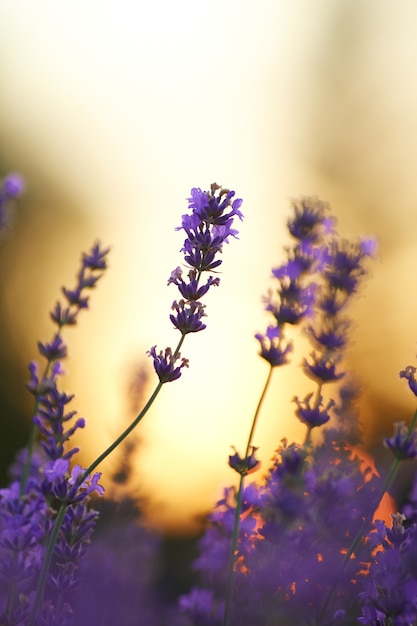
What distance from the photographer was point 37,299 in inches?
451

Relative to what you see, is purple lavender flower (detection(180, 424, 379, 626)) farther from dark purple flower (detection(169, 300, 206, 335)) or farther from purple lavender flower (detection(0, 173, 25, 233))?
purple lavender flower (detection(0, 173, 25, 233))

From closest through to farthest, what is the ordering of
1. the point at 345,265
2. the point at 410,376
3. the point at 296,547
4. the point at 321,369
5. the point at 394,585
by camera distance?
the point at 394,585, the point at 296,547, the point at 410,376, the point at 321,369, the point at 345,265

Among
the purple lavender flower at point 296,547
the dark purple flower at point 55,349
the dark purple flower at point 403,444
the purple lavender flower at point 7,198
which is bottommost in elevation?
the purple lavender flower at point 296,547

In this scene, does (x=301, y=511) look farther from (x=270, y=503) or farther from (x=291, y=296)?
(x=291, y=296)

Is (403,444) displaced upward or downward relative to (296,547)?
upward

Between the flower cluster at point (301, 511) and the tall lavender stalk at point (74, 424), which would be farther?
the flower cluster at point (301, 511)

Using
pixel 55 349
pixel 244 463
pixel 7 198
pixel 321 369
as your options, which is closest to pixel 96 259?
pixel 55 349

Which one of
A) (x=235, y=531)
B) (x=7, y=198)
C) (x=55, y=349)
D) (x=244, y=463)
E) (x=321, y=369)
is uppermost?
(x=7, y=198)

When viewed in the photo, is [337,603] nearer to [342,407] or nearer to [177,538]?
[342,407]

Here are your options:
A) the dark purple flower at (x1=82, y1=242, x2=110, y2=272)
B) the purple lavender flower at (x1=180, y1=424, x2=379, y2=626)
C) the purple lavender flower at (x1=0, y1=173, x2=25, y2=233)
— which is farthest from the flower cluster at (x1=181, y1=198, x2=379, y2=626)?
the purple lavender flower at (x1=0, y1=173, x2=25, y2=233)

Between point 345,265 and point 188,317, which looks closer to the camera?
point 188,317

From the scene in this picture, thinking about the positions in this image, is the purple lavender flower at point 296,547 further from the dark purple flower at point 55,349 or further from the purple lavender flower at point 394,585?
the dark purple flower at point 55,349

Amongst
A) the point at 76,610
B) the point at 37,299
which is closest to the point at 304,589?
the point at 76,610

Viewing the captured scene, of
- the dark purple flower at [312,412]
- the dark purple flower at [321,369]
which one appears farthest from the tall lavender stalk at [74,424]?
the dark purple flower at [321,369]
